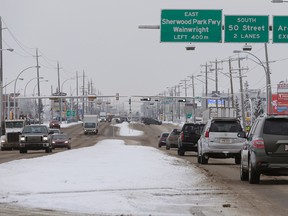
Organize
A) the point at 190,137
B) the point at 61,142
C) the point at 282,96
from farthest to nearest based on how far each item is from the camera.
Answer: the point at 282,96 → the point at 61,142 → the point at 190,137

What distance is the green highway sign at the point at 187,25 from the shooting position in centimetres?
3784

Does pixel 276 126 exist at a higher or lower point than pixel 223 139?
higher

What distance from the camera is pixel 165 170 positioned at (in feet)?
71.7

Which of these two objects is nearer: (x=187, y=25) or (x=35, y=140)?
(x=187, y=25)

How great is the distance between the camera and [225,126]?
96.7 feet

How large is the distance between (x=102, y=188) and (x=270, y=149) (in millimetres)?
4926

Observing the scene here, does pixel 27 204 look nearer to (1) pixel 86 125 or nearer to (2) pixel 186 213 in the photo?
(2) pixel 186 213

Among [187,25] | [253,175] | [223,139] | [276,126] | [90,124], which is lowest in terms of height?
[90,124]

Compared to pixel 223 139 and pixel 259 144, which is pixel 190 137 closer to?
pixel 223 139

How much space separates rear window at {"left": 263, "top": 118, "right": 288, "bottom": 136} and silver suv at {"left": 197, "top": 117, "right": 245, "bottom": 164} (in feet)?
34.8

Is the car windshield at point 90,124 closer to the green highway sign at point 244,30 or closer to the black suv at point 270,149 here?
the green highway sign at point 244,30

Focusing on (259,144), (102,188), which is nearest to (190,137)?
(259,144)

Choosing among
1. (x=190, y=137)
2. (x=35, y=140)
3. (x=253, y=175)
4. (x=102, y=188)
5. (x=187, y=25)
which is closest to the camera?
(x=102, y=188)

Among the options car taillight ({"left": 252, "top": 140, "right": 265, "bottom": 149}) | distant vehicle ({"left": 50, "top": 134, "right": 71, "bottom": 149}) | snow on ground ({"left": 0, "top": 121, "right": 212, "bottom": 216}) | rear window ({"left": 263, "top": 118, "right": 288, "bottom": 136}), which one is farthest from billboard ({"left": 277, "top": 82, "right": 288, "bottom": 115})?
car taillight ({"left": 252, "top": 140, "right": 265, "bottom": 149})
